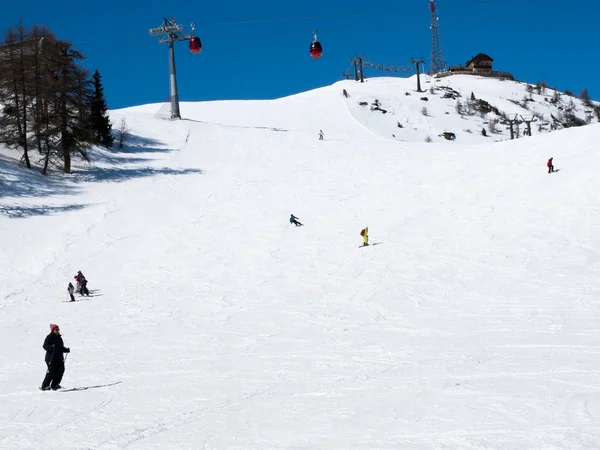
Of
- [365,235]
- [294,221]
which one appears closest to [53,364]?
[365,235]

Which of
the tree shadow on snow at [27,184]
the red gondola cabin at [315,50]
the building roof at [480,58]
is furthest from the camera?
the building roof at [480,58]

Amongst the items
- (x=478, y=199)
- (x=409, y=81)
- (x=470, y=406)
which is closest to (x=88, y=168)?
(x=478, y=199)

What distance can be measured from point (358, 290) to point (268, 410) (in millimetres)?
10796

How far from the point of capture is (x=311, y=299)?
62.9ft

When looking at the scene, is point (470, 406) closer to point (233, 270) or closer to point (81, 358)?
point (81, 358)

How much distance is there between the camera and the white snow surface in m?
8.65

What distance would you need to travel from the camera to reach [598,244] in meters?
22.5

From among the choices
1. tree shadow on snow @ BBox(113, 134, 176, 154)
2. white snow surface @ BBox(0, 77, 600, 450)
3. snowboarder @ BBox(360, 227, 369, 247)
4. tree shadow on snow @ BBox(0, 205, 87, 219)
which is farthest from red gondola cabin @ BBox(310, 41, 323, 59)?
snowboarder @ BBox(360, 227, 369, 247)

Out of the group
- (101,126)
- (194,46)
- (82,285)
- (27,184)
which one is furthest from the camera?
(194,46)

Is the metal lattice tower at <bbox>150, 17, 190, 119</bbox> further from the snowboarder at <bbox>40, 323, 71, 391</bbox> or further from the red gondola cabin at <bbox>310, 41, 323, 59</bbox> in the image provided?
the snowboarder at <bbox>40, 323, 71, 391</bbox>

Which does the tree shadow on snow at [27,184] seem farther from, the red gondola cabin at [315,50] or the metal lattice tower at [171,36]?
the metal lattice tower at [171,36]

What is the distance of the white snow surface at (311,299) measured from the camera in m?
8.65

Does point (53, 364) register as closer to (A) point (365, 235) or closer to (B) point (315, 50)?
(A) point (365, 235)

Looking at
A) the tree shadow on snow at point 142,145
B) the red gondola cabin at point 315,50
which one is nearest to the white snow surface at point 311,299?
the tree shadow on snow at point 142,145
